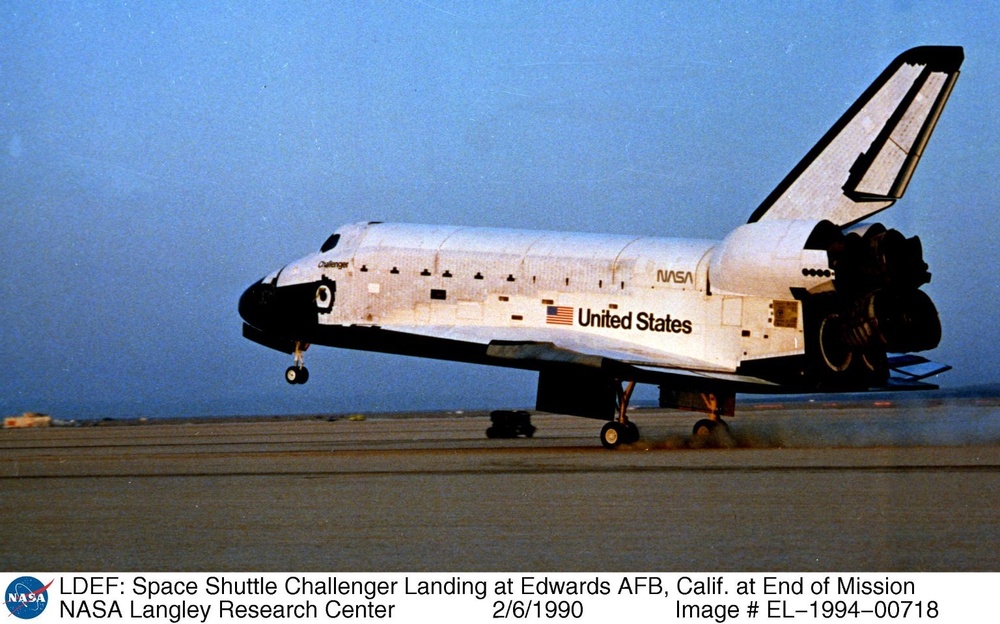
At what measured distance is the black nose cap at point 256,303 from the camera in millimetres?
27359

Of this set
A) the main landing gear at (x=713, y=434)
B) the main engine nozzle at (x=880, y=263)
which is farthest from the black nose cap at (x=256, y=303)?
the main engine nozzle at (x=880, y=263)

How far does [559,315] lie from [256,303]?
7206 millimetres

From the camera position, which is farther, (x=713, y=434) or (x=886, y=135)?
(x=713, y=434)

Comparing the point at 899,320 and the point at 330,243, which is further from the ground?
the point at 330,243

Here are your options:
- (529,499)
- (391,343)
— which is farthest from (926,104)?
(529,499)

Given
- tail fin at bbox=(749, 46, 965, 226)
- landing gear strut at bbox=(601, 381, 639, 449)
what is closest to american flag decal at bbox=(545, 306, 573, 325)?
landing gear strut at bbox=(601, 381, 639, 449)

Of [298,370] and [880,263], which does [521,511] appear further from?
[298,370]

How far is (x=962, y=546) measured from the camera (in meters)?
8.95

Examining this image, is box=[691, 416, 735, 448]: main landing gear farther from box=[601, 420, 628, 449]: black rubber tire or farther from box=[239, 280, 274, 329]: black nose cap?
box=[239, 280, 274, 329]: black nose cap

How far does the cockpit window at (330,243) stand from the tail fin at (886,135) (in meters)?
9.26

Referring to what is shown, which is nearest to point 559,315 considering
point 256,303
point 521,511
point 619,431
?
point 619,431
